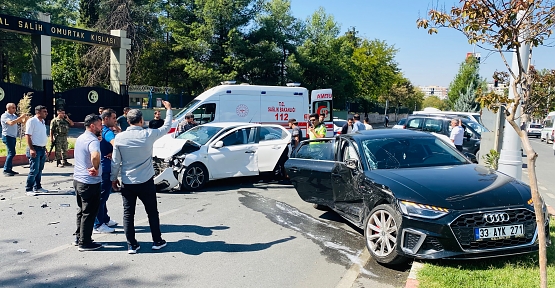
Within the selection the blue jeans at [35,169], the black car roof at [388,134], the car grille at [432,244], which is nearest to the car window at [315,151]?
the black car roof at [388,134]

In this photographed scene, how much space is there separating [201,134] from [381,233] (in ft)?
19.5

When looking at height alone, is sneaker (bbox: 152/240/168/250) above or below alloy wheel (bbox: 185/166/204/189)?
below

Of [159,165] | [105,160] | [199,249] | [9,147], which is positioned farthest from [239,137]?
[9,147]

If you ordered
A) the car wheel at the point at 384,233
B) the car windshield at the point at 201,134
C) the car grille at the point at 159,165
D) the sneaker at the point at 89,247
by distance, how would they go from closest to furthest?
1. the car wheel at the point at 384,233
2. the sneaker at the point at 89,247
3. the car grille at the point at 159,165
4. the car windshield at the point at 201,134

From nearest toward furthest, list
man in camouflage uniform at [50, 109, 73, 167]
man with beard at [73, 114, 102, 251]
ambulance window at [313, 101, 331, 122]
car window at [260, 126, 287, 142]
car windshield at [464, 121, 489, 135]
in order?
1. man with beard at [73, 114, 102, 251]
2. car window at [260, 126, 287, 142]
3. man in camouflage uniform at [50, 109, 73, 167]
4. car windshield at [464, 121, 489, 135]
5. ambulance window at [313, 101, 331, 122]

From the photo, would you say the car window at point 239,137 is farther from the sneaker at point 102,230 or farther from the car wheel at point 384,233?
the car wheel at point 384,233

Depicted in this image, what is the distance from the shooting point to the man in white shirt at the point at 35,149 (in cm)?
839

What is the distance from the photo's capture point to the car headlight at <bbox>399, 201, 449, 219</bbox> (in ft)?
15.0

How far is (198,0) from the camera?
31125 millimetres

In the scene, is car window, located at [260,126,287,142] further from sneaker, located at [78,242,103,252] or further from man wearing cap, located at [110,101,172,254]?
sneaker, located at [78,242,103,252]

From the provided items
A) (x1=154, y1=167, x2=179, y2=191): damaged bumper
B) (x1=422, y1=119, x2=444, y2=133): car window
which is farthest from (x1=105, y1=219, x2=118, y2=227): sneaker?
(x1=422, y1=119, x2=444, y2=133): car window

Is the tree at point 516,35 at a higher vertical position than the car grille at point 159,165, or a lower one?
higher

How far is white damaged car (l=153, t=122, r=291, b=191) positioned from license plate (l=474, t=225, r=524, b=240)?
19.8 feet

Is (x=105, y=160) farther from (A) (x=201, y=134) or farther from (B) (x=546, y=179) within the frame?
(B) (x=546, y=179)
